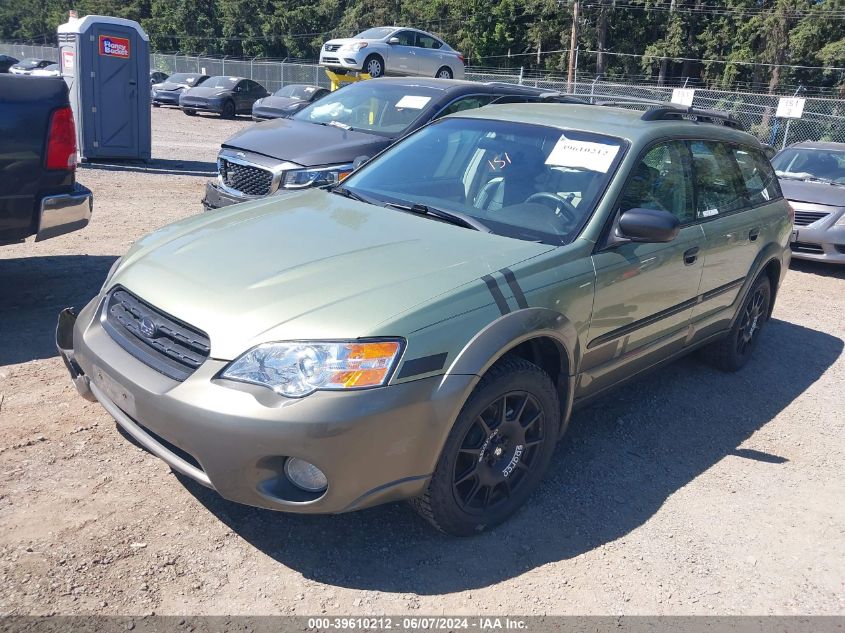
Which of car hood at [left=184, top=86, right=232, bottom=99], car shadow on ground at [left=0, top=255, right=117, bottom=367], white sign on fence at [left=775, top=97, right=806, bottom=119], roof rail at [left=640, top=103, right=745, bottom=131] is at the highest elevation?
white sign on fence at [left=775, top=97, right=806, bottom=119]

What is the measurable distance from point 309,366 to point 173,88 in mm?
28981

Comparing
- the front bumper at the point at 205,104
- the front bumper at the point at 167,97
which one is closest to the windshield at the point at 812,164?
the front bumper at the point at 205,104

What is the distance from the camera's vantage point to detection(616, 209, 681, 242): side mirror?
3.55 m

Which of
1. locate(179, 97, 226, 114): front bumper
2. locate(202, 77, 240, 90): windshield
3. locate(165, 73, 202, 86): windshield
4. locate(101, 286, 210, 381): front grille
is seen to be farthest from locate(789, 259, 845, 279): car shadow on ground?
locate(165, 73, 202, 86): windshield

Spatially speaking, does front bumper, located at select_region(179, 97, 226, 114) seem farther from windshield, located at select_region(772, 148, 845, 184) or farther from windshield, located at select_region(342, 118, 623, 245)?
windshield, located at select_region(342, 118, 623, 245)

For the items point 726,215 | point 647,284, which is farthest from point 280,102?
point 647,284

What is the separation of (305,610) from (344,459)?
599 millimetres

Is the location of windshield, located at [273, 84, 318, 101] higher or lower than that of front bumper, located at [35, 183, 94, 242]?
higher

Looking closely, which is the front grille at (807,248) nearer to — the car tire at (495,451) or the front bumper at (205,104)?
the car tire at (495,451)

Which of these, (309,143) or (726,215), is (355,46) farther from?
(726,215)

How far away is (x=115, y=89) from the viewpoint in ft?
40.8

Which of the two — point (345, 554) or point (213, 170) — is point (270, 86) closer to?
point (213, 170)

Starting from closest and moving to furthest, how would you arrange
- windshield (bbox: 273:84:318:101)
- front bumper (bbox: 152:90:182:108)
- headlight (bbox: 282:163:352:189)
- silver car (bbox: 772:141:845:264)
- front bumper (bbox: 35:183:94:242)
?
front bumper (bbox: 35:183:94:242) < headlight (bbox: 282:163:352:189) < silver car (bbox: 772:141:845:264) < windshield (bbox: 273:84:318:101) < front bumper (bbox: 152:90:182:108)

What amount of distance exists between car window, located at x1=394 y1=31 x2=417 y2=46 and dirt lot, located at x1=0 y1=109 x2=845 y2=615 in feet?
51.6
